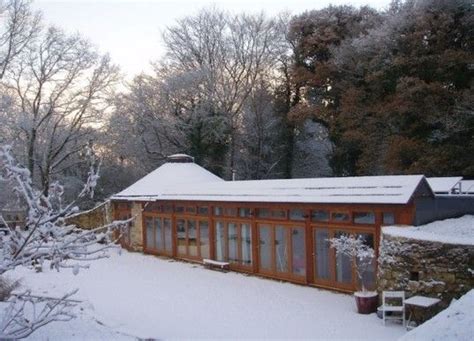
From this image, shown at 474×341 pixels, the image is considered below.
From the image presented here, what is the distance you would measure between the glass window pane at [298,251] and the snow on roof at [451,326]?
24.5 feet

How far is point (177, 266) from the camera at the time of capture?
52.7 feet

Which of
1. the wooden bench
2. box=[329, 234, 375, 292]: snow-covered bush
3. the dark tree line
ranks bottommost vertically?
the wooden bench

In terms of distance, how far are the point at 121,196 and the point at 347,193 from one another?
1124 cm

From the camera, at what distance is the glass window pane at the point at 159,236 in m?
18.4

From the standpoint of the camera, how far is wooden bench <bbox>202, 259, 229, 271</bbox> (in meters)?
15.0

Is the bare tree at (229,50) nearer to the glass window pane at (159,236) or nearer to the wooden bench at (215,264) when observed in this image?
the glass window pane at (159,236)

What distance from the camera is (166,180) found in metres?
20.3

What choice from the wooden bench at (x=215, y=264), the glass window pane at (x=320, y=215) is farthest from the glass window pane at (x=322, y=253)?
the wooden bench at (x=215, y=264)

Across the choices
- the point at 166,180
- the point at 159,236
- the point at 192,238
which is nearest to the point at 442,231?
the point at 192,238

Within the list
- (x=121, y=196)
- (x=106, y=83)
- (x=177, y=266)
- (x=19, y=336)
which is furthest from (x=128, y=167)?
(x=19, y=336)

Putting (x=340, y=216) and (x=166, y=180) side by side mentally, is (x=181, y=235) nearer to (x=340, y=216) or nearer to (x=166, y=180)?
(x=166, y=180)

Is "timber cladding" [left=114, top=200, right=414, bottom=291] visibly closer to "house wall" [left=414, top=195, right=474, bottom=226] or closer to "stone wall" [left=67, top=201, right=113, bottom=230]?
"house wall" [left=414, top=195, right=474, bottom=226]

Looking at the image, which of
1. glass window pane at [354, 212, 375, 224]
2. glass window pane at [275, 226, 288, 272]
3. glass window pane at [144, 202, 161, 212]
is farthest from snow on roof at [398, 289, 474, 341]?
glass window pane at [144, 202, 161, 212]

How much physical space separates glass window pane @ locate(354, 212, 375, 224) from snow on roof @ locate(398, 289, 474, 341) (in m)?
5.88
